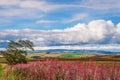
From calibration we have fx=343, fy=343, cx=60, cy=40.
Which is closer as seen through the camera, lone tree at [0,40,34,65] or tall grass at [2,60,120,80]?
tall grass at [2,60,120,80]

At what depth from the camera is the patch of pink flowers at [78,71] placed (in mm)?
14344

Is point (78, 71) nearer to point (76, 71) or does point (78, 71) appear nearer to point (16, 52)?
point (76, 71)

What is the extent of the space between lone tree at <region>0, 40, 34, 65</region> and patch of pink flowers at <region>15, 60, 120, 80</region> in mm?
20491

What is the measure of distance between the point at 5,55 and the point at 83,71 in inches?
1052

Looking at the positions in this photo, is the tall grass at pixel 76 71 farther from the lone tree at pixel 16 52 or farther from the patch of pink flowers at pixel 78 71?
the lone tree at pixel 16 52

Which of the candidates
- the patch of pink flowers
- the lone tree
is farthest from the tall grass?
the lone tree

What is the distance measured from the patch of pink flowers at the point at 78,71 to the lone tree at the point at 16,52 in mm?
20491

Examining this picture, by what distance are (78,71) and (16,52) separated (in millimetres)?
26319

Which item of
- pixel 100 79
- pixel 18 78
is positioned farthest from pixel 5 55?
pixel 100 79

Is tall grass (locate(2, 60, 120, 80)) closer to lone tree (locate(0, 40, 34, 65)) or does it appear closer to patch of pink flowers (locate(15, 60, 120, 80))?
patch of pink flowers (locate(15, 60, 120, 80))

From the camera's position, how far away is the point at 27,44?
138ft

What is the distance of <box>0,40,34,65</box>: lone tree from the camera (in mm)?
41094

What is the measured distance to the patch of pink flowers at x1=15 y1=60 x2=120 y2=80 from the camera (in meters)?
14.3

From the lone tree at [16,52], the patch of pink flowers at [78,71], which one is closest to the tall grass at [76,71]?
the patch of pink flowers at [78,71]
